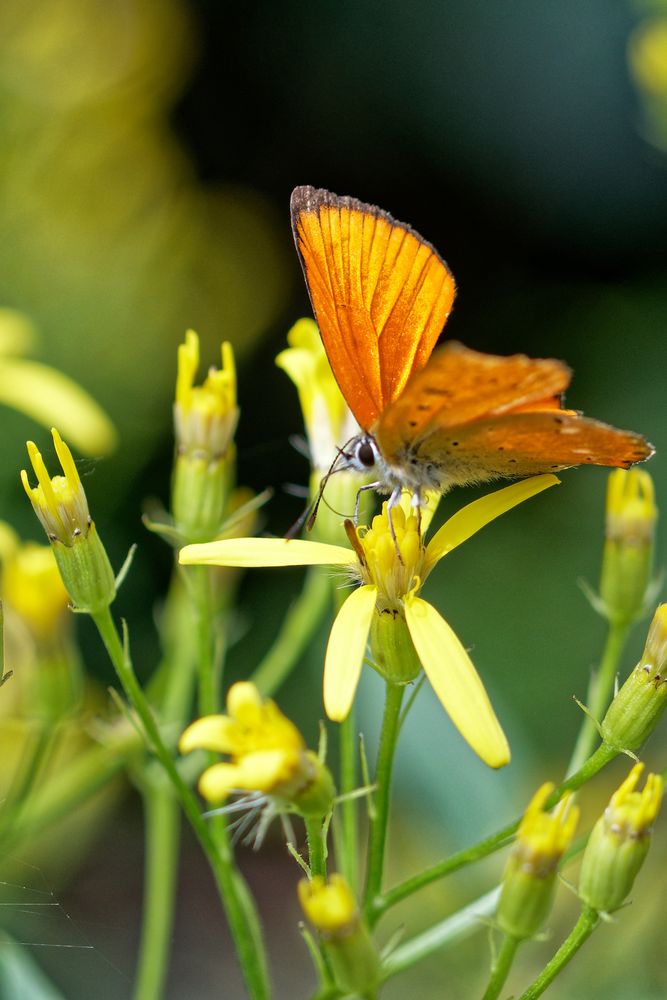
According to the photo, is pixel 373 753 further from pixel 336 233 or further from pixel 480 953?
pixel 336 233

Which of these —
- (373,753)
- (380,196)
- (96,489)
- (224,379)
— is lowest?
(373,753)

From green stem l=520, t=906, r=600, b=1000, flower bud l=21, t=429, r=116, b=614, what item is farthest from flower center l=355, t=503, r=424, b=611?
green stem l=520, t=906, r=600, b=1000

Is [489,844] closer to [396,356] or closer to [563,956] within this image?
[563,956]

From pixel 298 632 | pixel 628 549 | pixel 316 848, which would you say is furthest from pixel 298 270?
pixel 316 848

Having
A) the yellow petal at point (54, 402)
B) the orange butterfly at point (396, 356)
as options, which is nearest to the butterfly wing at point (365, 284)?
the orange butterfly at point (396, 356)

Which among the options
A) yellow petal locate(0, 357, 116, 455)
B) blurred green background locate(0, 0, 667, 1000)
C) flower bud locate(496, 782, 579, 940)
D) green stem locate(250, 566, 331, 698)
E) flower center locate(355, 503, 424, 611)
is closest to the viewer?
flower bud locate(496, 782, 579, 940)

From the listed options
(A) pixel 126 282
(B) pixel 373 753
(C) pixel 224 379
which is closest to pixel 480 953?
(B) pixel 373 753

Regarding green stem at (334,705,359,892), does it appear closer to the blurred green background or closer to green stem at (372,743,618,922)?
green stem at (372,743,618,922)
